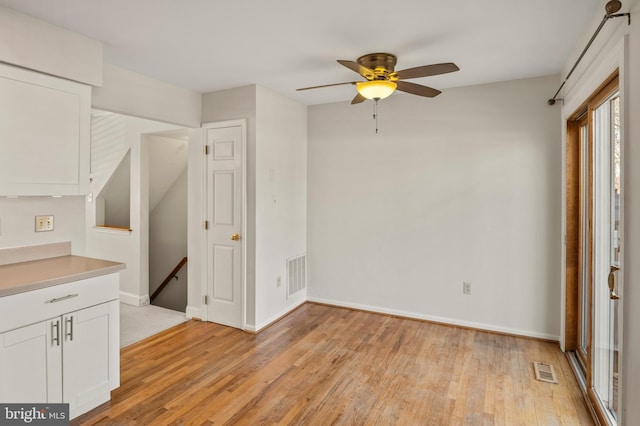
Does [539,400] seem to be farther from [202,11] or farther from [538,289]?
[202,11]

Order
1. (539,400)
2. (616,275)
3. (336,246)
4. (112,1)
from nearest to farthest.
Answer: (616,275) → (112,1) → (539,400) → (336,246)

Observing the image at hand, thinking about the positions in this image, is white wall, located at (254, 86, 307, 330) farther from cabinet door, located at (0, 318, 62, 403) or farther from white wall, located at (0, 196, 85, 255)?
cabinet door, located at (0, 318, 62, 403)

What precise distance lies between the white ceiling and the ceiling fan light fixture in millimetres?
284

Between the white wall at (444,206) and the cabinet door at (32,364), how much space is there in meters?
2.93

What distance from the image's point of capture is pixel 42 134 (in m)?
2.31

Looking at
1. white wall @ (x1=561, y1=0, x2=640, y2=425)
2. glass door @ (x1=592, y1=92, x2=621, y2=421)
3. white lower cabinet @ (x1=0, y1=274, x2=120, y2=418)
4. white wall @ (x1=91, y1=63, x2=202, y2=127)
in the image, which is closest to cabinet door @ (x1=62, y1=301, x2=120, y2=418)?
white lower cabinet @ (x1=0, y1=274, x2=120, y2=418)

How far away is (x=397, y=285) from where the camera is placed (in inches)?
161

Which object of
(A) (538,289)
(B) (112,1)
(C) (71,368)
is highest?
(B) (112,1)

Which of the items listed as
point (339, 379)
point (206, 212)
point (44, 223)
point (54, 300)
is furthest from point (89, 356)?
point (206, 212)

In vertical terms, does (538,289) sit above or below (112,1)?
below

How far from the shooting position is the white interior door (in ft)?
12.1

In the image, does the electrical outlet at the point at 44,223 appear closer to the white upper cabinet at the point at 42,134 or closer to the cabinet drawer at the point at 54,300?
the white upper cabinet at the point at 42,134

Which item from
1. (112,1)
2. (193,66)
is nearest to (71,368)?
(112,1)

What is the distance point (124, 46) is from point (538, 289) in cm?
420
